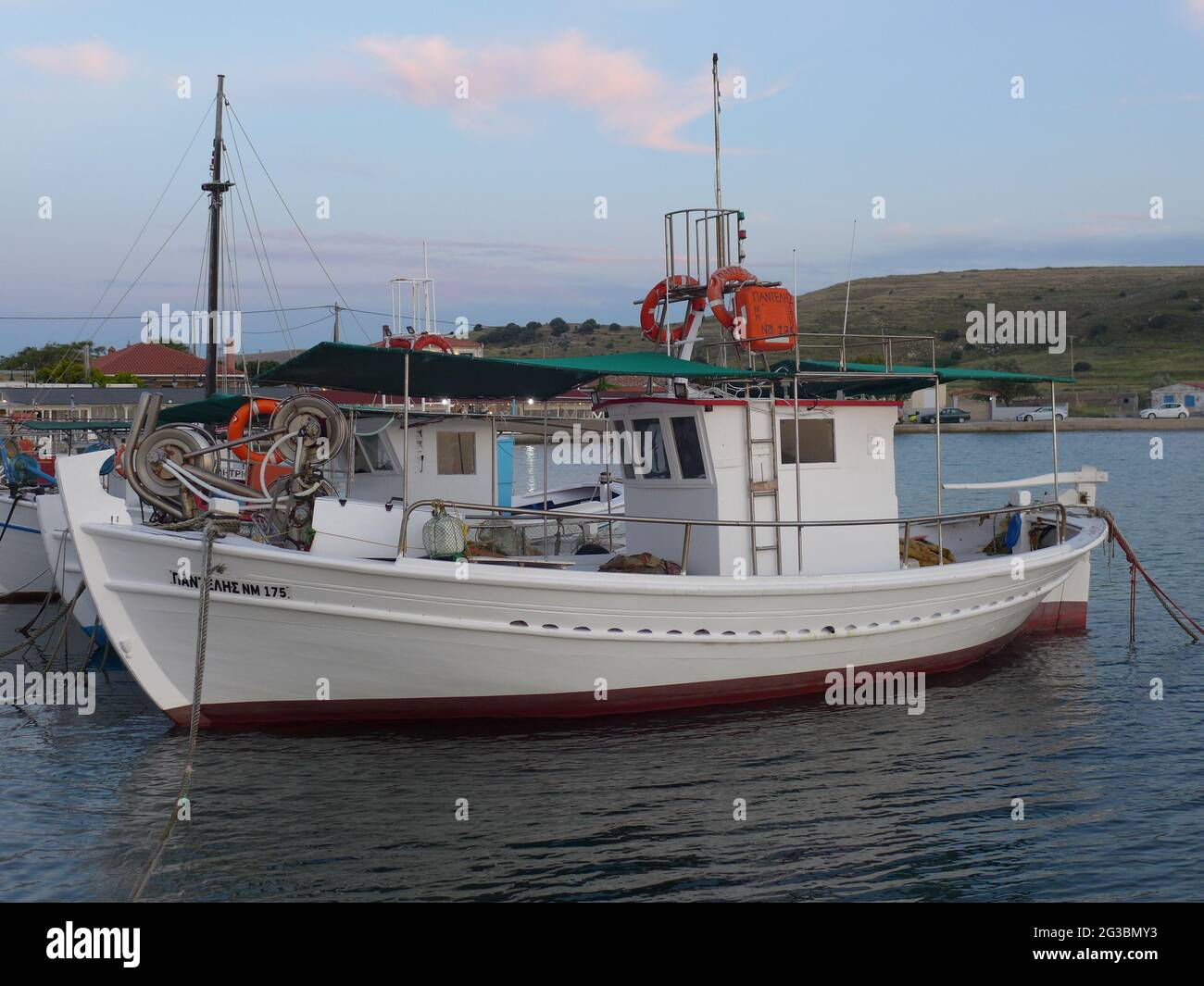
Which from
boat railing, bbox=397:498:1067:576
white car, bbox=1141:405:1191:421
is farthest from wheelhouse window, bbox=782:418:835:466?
white car, bbox=1141:405:1191:421

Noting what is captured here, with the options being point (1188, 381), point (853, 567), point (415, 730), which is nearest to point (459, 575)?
point (415, 730)

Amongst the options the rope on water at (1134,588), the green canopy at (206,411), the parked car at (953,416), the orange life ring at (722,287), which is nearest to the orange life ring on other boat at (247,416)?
the green canopy at (206,411)

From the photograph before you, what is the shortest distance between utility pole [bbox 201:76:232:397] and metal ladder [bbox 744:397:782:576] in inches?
542

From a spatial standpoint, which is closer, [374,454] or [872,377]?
[872,377]

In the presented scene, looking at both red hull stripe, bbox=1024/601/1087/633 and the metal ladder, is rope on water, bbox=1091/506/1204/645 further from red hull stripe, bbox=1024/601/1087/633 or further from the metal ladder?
the metal ladder

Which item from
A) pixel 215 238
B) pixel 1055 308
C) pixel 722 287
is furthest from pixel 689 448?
pixel 1055 308

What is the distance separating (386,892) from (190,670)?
4221 millimetres

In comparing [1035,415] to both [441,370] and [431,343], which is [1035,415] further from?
→ [441,370]

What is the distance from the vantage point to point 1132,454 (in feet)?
220

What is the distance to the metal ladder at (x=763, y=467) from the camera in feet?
40.9

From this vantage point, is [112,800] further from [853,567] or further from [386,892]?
[853,567]

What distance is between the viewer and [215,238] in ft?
76.4

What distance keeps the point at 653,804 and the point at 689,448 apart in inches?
170
